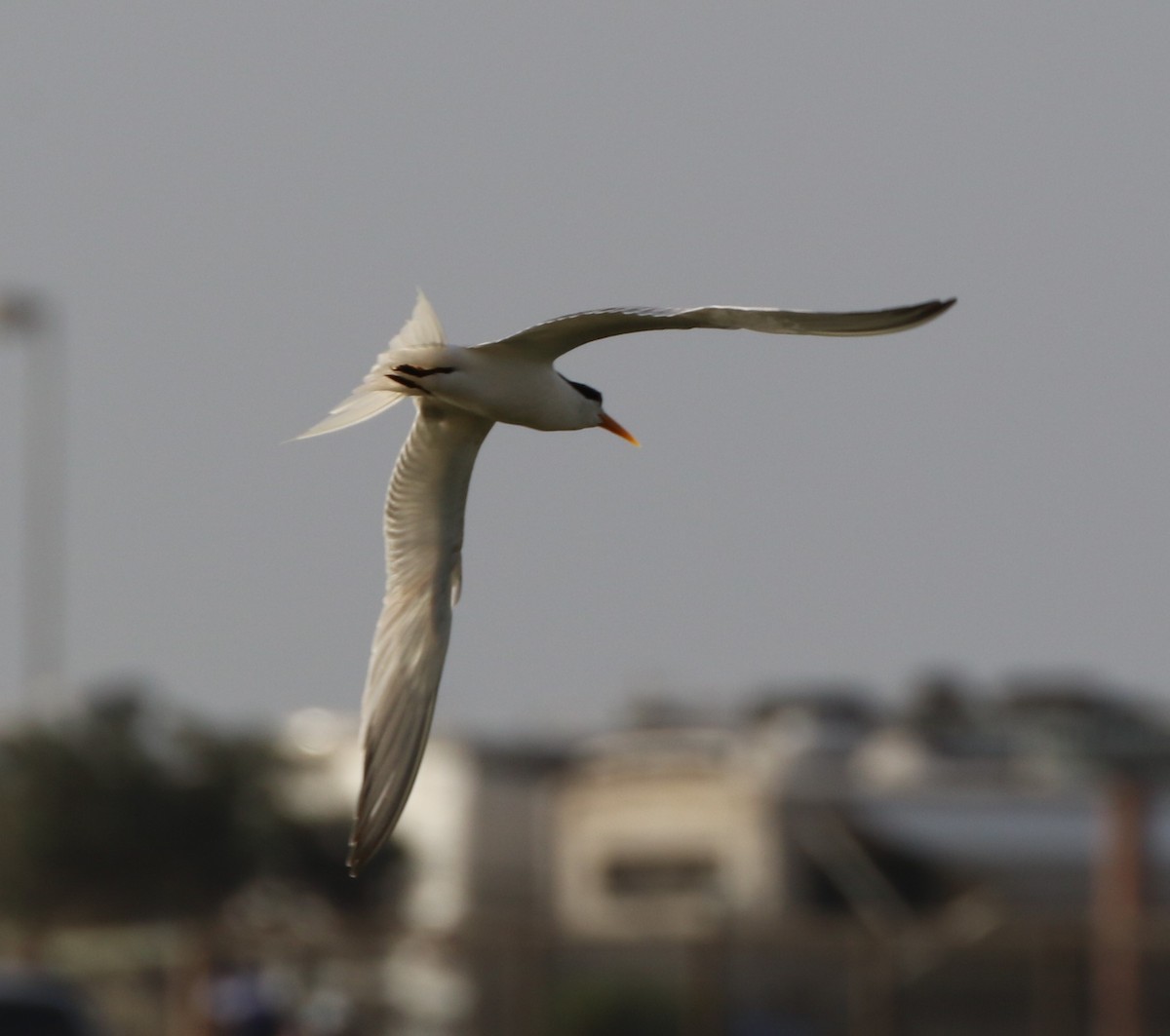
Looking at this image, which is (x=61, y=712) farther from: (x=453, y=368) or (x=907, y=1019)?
(x=453, y=368)

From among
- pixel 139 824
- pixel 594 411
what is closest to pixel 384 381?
pixel 594 411

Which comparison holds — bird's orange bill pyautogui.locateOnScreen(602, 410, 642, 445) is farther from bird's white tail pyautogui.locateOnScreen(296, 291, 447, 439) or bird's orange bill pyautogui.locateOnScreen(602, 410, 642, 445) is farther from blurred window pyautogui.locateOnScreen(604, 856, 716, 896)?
blurred window pyautogui.locateOnScreen(604, 856, 716, 896)

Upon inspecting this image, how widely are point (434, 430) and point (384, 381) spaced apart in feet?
2.88

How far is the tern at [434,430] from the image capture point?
629cm

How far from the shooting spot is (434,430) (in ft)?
26.1

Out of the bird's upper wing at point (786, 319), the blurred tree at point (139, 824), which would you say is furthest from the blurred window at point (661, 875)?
the bird's upper wing at point (786, 319)

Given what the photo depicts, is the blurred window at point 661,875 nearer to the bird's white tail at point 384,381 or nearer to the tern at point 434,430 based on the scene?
the tern at point 434,430

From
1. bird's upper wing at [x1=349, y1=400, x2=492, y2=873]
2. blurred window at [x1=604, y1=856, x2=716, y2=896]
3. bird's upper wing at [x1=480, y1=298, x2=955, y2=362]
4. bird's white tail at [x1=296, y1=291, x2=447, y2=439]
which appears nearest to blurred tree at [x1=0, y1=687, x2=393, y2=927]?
blurred window at [x1=604, y1=856, x2=716, y2=896]

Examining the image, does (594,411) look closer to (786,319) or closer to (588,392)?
(588,392)

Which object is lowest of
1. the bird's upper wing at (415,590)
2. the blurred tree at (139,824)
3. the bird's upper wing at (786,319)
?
the blurred tree at (139,824)

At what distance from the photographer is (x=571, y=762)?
3931 centimetres

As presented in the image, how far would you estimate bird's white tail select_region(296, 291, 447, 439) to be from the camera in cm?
711

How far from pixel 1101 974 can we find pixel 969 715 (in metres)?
24.7

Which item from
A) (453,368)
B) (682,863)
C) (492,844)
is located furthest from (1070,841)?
(453,368)
